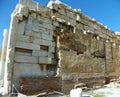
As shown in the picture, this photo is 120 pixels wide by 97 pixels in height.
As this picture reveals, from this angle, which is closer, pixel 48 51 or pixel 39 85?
pixel 39 85

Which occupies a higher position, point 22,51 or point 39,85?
point 22,51

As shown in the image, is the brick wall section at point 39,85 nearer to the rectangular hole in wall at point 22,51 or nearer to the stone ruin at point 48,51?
the stone ruin at point 48,51

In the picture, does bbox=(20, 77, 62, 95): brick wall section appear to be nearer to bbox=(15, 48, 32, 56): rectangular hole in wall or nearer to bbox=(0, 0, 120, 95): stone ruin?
bbox=(0, 0, 120, 95): stone ruin

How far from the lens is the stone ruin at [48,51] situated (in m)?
5.55

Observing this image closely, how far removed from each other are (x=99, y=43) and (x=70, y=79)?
3.50 m

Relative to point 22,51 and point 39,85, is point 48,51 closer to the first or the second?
point 22,51

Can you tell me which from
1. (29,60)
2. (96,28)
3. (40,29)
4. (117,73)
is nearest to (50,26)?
(40,29)

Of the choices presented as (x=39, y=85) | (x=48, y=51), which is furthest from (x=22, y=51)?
(x=39, y=85)

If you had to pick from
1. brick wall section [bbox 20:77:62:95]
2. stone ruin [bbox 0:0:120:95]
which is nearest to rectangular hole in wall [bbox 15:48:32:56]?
stone ruin [bbox 0:0:120:95]

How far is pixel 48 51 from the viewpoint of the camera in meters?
6.61

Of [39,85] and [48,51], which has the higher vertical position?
[48,51]

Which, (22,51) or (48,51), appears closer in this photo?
(22,51)

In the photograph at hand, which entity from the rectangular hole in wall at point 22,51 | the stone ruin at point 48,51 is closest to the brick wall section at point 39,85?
the stone ruin at point 48,51

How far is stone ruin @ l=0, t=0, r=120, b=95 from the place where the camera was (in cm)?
555
